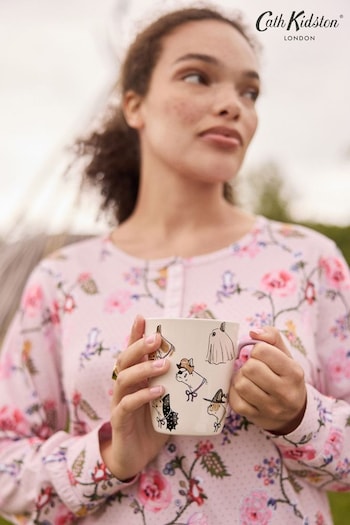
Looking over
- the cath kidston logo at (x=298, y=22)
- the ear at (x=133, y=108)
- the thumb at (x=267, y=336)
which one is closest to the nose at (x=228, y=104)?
the cath kidston logo at (x=298, y=22)

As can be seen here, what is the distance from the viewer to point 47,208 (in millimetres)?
1646

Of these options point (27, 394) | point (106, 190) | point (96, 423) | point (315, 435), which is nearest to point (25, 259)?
point (106, 190)

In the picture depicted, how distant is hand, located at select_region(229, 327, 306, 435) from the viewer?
0.82 m

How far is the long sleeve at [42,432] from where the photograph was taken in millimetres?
1027

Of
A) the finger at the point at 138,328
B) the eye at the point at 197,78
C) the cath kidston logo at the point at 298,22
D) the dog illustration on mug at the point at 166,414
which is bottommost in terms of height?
the dog illustration on mug at the point at 166,414

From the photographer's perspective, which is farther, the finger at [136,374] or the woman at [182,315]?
the woman at [182,315]

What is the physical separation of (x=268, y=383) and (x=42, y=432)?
0.52 metres

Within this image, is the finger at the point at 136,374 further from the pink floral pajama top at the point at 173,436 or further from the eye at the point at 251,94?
the eye at the point at 251,94

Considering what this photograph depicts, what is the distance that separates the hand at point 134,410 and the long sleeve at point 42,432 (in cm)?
5

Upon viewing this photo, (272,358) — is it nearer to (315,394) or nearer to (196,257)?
(315,394)

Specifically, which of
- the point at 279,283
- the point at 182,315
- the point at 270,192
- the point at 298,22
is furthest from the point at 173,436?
the point at 270,192

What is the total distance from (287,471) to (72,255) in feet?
1.82

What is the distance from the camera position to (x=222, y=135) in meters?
1.09

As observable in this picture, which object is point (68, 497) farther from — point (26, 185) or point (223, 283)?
point (26, 185)
